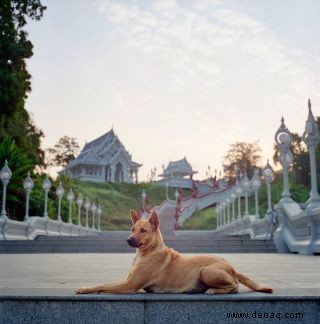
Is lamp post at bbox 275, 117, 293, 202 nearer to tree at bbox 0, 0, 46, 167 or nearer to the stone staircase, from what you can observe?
the stone staircase

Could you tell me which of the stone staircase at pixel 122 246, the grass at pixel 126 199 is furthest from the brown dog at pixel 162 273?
the grass at pixel 126 199

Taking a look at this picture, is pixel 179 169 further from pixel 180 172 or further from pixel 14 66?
pixel 14 66

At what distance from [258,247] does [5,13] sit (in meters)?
24.6

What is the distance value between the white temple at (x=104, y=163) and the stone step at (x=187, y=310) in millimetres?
85744

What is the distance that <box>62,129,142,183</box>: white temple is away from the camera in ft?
296

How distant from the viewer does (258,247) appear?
18234 millimetres

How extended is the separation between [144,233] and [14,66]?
110 feet

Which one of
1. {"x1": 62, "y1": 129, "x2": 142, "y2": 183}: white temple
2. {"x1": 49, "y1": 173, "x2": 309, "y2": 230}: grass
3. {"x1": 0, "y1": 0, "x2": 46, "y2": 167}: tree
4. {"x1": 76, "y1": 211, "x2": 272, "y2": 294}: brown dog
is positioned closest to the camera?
{"x1": 76, "y1": 211, "x2": 272, "y2": 294}: brown dog

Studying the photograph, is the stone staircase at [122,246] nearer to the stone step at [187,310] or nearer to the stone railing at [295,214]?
the stone railing at [295,214]

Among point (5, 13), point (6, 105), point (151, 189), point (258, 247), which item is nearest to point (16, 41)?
point (5, 13)

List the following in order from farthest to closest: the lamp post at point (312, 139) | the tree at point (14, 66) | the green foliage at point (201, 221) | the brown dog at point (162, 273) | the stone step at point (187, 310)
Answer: the green foliage at point (201, 221) → the tree at point (14, 66) → the lamp post at point (312, 139) → the brown dog at point (162, 273) → the stone step at point (187, 310)

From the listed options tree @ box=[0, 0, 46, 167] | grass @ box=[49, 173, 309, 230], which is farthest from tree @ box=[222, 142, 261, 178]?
tree @ box=[0, 0, 46, 167]

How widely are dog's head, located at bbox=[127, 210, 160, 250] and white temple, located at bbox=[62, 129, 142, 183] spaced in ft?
281

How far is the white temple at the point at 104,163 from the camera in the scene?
3556 inches
